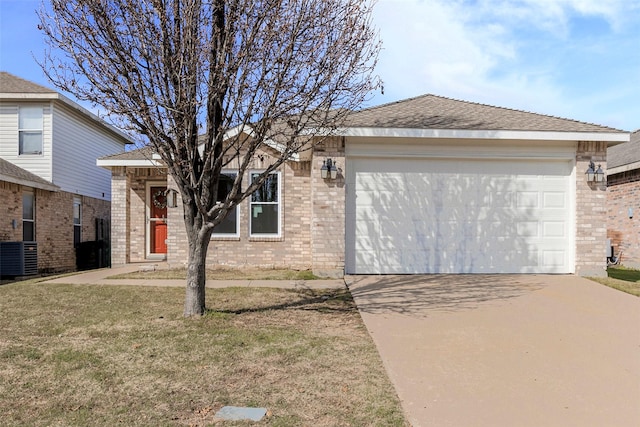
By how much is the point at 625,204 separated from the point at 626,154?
72.0 inches

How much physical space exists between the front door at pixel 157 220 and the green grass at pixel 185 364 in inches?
244

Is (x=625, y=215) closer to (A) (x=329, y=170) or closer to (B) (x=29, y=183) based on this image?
(A) (x=329, y=170)

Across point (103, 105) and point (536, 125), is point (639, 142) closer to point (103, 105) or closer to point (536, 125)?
point (536, 125)

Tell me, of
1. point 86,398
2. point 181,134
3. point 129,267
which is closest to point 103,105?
point 181,134

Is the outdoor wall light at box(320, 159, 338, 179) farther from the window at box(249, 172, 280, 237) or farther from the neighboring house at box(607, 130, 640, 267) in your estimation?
the neighboring house at box(607, 130, 640, 267)

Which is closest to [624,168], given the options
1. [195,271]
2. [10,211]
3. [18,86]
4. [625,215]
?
[625,215]

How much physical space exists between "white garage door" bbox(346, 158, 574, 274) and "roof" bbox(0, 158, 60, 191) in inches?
357

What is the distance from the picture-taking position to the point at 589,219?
987cm

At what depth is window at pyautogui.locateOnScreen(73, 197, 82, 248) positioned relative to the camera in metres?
15.9

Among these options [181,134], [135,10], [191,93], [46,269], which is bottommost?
[46,269]

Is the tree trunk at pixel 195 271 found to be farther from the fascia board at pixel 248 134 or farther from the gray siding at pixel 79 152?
the gray siding at pixel 79 152

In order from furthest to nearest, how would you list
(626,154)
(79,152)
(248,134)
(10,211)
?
1. (79,152)
2. (626,154)
3. (10,211)
4. (248,134)

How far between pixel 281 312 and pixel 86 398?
324 centimetres

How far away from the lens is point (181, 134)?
223 inches
